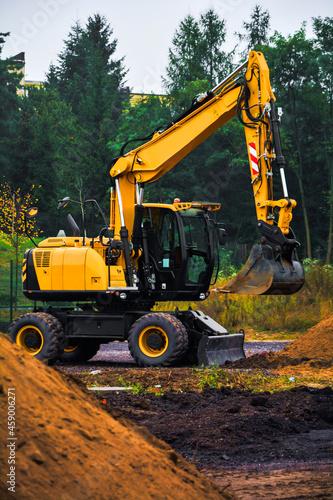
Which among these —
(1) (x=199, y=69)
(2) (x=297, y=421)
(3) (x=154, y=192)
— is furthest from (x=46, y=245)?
(1) (x=199, y=69)

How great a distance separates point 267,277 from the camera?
11.0m

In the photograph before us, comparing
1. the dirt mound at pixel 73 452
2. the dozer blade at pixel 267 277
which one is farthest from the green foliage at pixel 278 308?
the dirt mound at pixel 73 452

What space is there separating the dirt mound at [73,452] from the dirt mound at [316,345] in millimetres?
8767

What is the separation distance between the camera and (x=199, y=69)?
45.0m

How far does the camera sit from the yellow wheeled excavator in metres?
12.5

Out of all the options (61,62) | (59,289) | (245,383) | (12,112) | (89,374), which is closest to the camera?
(245,383)

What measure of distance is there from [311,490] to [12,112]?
5043 cm

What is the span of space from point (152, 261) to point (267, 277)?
3095 millimetres

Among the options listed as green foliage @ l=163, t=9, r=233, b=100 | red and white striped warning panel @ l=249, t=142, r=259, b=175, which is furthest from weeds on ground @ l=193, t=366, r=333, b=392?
green foliage @ l=163, t=9, r=233, b=100

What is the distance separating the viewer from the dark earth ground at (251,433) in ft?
18.8

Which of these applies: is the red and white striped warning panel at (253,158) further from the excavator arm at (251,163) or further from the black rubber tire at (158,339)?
the black rubber tire at (158,339)

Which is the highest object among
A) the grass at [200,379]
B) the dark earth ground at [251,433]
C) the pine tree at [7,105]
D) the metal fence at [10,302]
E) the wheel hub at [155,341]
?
the pine tree at [7,105]

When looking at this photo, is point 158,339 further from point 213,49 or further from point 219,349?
point 213,49

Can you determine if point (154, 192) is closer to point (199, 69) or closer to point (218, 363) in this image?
point (199, 69)
